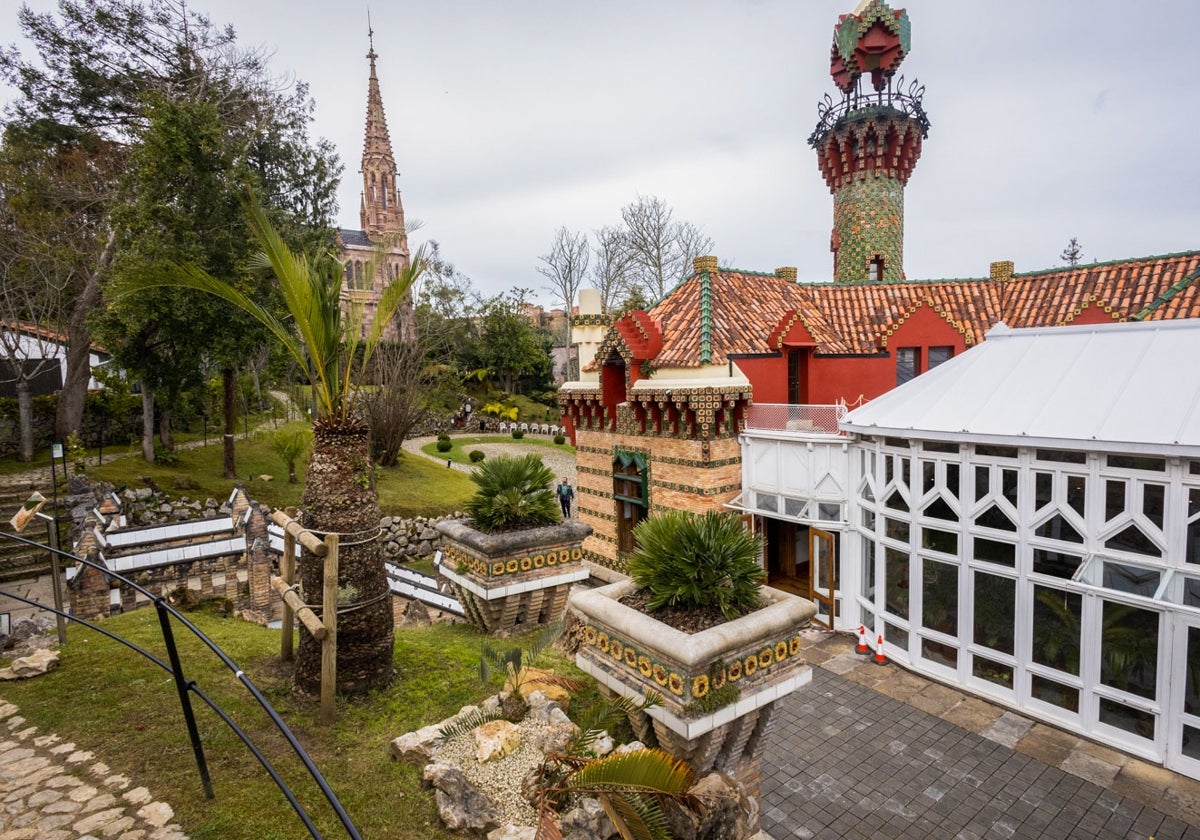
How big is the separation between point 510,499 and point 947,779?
21.3 feet

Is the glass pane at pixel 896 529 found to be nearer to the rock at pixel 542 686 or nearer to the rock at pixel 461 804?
the rock at pixel 542 686

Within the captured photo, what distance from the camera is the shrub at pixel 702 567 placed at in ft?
17.9

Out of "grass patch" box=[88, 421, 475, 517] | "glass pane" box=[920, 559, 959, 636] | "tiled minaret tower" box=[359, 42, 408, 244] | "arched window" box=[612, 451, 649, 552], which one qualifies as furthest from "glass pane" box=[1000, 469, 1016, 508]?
"tiled minaret tower" box=[359, 42, 408, 244]

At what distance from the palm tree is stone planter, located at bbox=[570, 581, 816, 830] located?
85.3 inches

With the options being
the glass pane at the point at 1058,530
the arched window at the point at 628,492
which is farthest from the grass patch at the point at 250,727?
the arched window at the point at 628,492

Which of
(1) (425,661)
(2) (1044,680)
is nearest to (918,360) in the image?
(2) (1044,680)

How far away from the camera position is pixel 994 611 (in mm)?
9008

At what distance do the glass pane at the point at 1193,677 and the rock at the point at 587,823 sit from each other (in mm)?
7574

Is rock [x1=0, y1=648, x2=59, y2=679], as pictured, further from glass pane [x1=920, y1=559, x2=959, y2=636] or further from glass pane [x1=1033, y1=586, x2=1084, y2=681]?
glass pane [x1=1033, y1=586, x2=1084, y2=681]

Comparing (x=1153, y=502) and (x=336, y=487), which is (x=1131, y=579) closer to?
(x=1153, y=502)

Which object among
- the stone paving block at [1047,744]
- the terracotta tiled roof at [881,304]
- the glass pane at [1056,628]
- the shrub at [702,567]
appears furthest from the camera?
the terracotta tiled roof at [881,304]

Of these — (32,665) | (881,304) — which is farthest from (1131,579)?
(32,665)

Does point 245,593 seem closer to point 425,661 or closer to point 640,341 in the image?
point 425,661

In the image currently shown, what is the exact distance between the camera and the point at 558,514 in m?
8.60
